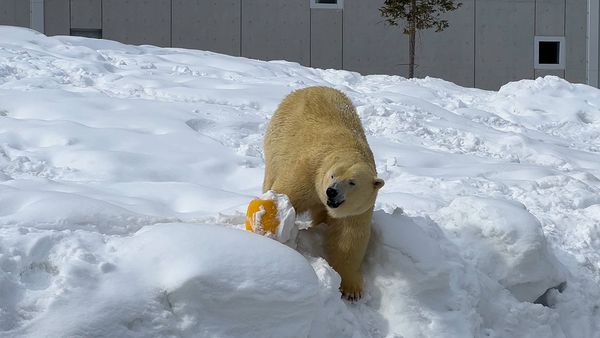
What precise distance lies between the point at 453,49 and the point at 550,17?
8.21 feet

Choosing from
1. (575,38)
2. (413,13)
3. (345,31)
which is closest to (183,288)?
(413,13)

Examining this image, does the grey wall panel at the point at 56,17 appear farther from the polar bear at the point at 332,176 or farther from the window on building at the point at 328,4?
the polar bear at the point at 332,176

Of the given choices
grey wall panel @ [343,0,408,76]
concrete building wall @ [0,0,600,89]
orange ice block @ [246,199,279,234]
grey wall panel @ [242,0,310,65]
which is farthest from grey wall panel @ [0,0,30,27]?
orange ice block @ [246,199,279,234]

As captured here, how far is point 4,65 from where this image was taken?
823 centimetres

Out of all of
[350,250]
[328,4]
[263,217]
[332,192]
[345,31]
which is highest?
[328,4]

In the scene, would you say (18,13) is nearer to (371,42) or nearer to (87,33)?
(87,33)

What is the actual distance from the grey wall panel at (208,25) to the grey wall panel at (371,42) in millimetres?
2415

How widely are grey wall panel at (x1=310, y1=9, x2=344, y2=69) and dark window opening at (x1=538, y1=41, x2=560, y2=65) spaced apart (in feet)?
15.8

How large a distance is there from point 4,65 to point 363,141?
532cm

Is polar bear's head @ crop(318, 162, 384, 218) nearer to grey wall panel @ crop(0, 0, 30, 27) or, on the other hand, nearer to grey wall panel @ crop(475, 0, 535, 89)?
grey wall panel @ crop(0, 0, 30, 27)

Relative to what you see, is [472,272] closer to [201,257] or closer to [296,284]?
[296,284]

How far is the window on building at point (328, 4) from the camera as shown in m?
Answer: 17.6

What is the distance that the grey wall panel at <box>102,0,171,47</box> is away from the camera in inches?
664

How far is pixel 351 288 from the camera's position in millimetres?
3641
